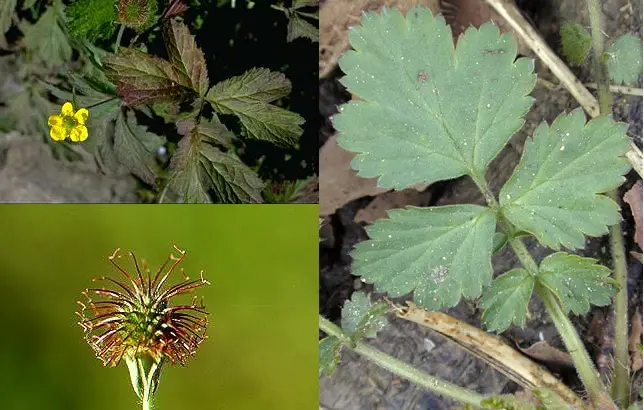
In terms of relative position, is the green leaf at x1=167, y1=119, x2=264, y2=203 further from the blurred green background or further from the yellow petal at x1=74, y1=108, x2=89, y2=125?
the yellow petal at x1=74, y1=108, x2=89, y2=125

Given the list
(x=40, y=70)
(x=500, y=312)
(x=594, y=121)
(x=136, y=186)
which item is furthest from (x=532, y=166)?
(x=40, y=70)

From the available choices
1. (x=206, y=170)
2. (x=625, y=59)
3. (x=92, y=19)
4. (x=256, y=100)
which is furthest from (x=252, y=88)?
(x=625, y=59)

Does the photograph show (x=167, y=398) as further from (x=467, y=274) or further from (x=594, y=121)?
(x=594, y=121)

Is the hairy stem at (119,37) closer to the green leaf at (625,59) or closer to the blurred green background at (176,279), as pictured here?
the blurred green background at (176,279)

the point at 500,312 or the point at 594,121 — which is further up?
the point at 594,121

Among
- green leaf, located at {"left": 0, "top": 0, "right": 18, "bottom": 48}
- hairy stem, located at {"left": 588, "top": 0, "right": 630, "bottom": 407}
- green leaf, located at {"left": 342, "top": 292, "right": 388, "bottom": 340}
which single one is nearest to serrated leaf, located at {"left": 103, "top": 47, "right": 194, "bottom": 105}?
green leaf, located at {"left": 0, "top": 0, "right": 18, "bottom": 48}
